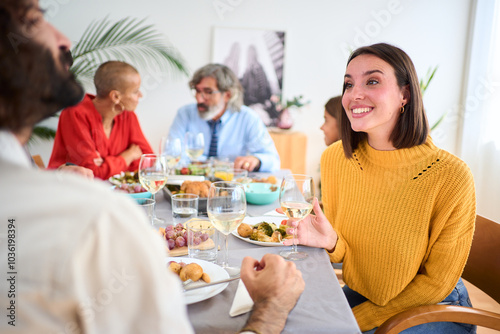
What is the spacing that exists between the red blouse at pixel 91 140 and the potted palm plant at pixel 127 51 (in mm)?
1498

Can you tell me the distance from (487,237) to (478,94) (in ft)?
11.2

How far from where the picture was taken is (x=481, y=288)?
1517mm

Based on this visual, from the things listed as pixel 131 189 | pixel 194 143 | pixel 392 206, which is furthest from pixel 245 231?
pixel 194 143

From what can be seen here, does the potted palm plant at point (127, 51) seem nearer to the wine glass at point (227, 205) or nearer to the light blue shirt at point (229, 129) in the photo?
the light blue shirt at point (229, 129)

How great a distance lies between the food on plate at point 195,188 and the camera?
175cm

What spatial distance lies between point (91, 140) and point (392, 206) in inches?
74.4

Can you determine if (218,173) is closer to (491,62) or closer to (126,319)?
(126,319)

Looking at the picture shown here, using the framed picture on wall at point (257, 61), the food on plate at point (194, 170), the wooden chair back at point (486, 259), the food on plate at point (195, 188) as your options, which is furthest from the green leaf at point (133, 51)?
the wooden chair back at point (486, 259)

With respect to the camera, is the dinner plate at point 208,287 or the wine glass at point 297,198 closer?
the dinner plate at point 208,287

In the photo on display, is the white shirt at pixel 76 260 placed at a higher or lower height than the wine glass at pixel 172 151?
higher

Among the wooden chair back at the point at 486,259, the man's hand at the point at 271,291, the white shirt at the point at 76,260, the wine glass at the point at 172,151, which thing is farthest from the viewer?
the wine glass at the point at 172,151

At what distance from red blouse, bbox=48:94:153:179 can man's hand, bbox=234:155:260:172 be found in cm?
66

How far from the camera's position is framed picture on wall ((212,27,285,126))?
4672 mm

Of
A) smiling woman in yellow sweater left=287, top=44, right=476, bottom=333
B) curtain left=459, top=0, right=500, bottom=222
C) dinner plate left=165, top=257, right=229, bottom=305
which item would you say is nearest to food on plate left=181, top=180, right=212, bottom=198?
smiling woman in yellow sweater left=287, top=44, right=476, bottom=333
